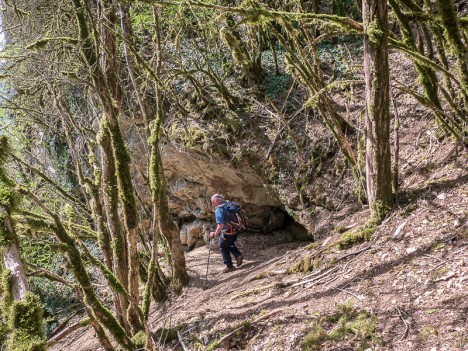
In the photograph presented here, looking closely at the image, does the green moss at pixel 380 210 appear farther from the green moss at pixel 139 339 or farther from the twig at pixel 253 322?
the green moss at pixel 139 339

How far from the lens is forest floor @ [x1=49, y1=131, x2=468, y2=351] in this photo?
3.32m

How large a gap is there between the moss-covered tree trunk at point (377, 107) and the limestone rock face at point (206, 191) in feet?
14.3

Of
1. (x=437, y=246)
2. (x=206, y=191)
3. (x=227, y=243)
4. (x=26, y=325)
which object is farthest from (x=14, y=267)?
(x=206, y=191)

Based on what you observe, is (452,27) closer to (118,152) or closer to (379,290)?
(379,290)

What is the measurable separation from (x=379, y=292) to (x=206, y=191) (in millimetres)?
7650

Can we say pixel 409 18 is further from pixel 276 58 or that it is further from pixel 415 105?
pixel 276 58

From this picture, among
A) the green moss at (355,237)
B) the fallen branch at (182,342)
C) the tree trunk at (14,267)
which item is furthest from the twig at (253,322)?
the tree trunk at (14,267)

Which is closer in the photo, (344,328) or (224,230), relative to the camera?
(344,328)

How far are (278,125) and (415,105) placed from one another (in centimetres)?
282

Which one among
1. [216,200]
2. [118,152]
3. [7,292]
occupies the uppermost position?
[118,152]

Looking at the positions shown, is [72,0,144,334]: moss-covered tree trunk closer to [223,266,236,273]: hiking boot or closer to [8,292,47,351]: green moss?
[8,292,47,351]: green moss

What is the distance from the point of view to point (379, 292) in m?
3.87

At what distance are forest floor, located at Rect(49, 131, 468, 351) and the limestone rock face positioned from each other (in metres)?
4.02

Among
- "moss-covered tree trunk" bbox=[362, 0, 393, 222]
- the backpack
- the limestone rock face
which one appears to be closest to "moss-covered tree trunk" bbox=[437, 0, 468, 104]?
"moss-covered tree trunk" bbox=[362, 0, 393, 222]
